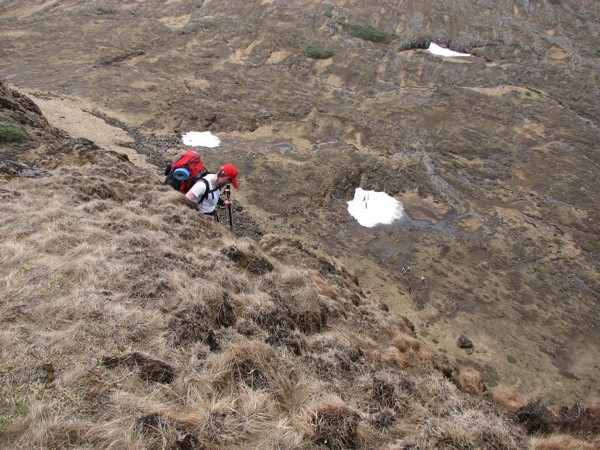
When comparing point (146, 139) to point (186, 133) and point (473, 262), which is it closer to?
point (186, 133)

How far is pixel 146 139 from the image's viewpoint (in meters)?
15.9

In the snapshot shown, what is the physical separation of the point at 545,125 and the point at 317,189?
1519cm

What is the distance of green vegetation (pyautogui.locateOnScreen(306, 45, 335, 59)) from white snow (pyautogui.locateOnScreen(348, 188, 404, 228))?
15.5m

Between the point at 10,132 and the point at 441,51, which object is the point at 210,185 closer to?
the point at 10,132

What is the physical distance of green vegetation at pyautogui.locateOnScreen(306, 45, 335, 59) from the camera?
25.8 meters

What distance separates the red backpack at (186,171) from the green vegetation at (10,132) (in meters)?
4.70

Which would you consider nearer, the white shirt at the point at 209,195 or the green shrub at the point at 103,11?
the white shirt at the point at 209,195

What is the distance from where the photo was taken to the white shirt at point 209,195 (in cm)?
602

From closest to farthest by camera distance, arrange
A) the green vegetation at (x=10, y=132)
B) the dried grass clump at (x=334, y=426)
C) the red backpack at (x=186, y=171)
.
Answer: the dried grass clump at (x=334, y=426), the red backpack at (x=186, y=171), the green vegetation at (x=10, y=132)

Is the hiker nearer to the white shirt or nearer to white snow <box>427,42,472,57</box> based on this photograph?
the white shirt

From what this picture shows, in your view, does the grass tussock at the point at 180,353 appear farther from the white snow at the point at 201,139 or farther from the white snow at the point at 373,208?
the white snow at the point at 201,139

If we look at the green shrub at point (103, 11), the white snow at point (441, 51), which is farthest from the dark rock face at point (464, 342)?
the green shrub at point (103, 11)

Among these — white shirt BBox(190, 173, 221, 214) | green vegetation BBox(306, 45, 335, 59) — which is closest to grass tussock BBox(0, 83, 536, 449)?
white shirt BBox(190, 173, 221, 214)

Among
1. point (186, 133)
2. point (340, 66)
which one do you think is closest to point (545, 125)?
point (340, 66)
